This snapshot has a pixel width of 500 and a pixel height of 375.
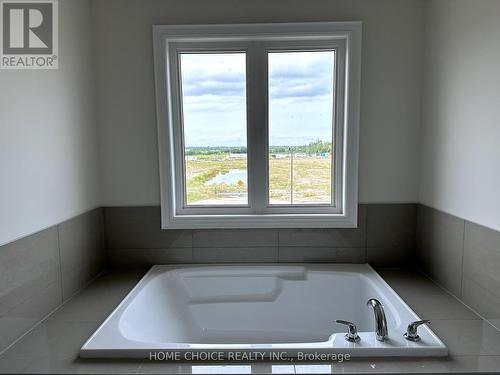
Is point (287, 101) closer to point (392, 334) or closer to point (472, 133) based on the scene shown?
point (472, 133)

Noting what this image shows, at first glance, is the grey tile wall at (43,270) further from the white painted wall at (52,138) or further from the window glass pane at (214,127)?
the window glass pane at (214,127)

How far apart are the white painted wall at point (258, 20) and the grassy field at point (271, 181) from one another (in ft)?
0.81

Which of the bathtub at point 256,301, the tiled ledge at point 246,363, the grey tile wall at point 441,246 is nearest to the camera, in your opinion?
the tiled ledge at point 246,363

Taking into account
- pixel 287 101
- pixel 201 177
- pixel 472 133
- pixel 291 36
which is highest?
pixel 291 36

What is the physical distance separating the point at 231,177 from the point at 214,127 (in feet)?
1.17

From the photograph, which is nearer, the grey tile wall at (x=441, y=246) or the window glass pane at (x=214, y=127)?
the grey tile wall at (x=441, y=246)

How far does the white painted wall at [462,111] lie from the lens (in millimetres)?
1645

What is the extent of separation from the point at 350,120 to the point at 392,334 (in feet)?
4.28

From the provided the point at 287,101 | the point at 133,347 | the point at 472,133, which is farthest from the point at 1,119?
the point at 472,133

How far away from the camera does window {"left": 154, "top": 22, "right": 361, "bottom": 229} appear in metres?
2.33

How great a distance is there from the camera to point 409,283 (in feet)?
7.10

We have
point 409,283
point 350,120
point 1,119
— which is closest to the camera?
point 1,119
